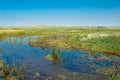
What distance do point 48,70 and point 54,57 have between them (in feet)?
13.8

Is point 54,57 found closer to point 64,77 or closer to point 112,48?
point 64,77

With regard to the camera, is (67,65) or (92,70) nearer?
(92,70)

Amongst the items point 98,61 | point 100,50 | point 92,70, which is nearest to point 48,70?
point 92,70

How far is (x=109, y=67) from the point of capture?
656 inches

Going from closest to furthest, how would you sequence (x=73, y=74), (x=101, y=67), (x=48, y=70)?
(x=73, y=74)
(x=48, y=70)
(x=101, y=67)

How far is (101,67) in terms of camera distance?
16656 millimetres

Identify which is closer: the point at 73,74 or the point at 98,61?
the point at 73,74

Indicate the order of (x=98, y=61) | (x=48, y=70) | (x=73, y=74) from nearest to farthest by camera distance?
(x=73, y=74)
(x=48, y=70)
(x=98, y=61)

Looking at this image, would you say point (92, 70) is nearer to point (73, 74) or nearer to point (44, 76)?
point (73, 74)

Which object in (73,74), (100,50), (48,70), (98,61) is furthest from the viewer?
(100,50)

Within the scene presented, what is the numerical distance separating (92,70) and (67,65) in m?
2.73

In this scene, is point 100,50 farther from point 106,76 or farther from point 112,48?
point 106,76

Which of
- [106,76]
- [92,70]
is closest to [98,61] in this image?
[92,70]

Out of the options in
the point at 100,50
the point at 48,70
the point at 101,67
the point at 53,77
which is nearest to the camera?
the point at 53,77
